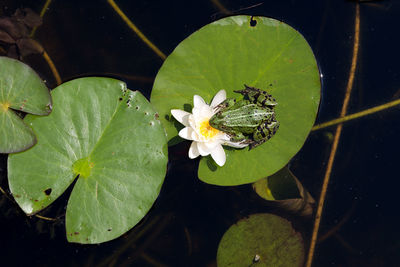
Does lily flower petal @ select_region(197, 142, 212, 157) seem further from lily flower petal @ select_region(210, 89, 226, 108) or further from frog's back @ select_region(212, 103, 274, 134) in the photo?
lily flower petal @ select_region(210, 89, 226, 108)

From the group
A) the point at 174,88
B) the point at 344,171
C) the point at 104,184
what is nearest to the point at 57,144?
the point at 104,184

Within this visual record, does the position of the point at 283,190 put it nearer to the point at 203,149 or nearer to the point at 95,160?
the point at 203,149

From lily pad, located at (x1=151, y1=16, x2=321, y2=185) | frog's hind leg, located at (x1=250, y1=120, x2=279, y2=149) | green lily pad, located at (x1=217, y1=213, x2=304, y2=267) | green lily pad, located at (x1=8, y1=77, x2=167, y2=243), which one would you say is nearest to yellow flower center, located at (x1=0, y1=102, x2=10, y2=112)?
green lily pad, located at (x1=8, y1=77, x2=167, y2=243)

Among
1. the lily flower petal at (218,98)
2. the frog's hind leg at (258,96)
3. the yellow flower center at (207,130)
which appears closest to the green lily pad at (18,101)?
the yellow flower center at (207,130)

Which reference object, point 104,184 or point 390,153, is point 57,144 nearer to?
point 104,184

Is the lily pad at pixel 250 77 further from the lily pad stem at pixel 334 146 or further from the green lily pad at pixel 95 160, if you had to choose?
the lily pad stem at pixel 334 146

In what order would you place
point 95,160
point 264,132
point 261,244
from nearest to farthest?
point 95,160 < point 264,132 < point 261,244

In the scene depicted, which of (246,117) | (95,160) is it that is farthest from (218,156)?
(95,160)
